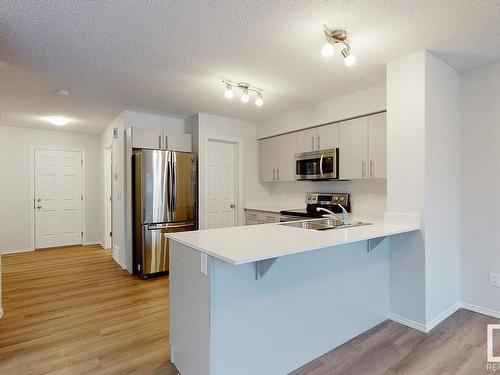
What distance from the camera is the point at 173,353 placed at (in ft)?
6.35

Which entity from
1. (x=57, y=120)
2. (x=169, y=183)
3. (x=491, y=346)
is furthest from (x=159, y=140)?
(x=491, y=346)

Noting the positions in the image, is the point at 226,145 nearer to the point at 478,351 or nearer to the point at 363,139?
the point at 363,139

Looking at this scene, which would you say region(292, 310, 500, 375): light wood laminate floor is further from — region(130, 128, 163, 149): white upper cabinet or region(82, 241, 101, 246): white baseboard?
region(82, 241, 101, 246): white baseboard

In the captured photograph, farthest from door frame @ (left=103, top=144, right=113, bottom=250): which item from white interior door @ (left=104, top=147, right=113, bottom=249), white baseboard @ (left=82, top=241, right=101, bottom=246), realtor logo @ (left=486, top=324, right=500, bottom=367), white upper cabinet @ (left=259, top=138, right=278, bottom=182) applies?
realtor logo @ (left=486, top=324, right=500, bottom=367)

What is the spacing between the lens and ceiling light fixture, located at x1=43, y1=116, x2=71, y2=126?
4.59 m

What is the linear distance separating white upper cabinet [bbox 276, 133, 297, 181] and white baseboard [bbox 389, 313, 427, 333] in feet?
7.54

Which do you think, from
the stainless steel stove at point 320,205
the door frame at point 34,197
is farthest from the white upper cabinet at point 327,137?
the door frame at point 34,197

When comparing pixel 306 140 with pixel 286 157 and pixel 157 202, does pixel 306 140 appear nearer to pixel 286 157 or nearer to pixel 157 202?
pixel 286 157

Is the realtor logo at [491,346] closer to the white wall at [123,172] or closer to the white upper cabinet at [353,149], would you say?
the white upper cabinet at [353,149]

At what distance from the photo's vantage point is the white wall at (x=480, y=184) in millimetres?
2611

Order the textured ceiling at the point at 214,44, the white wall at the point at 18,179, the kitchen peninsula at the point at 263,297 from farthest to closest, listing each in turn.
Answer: the white wall at the point at 18,179 < the textured ceiling at the point at 214,44 < the kitchen peninsula at the point at 263,297

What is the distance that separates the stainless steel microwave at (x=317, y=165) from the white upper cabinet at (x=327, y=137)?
7cm

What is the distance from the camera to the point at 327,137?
12.6 feet

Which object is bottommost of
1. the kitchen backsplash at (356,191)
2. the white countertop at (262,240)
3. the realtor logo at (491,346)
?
the realtor logo at (491,346)
